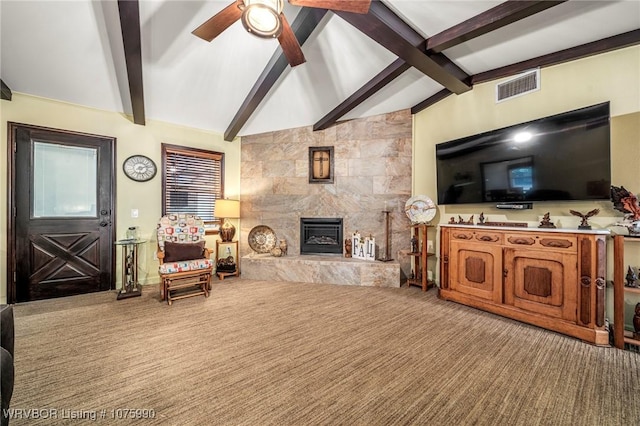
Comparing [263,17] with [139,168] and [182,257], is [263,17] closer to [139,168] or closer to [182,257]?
[182,257]

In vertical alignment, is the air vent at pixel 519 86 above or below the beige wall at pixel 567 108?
A: above

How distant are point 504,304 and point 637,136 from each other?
1.95 meters

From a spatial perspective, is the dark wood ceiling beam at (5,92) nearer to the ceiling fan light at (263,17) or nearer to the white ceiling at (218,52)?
the white ceiling at (218,52)

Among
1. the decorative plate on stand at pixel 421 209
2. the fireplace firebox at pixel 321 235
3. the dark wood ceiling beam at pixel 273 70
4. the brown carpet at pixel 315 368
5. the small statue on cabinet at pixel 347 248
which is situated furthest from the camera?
the fireplace firebox at pixel 321 235

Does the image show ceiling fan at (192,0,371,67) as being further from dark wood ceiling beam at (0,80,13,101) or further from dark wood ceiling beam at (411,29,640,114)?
dark wood ceiling beam at (0,80,13,101)

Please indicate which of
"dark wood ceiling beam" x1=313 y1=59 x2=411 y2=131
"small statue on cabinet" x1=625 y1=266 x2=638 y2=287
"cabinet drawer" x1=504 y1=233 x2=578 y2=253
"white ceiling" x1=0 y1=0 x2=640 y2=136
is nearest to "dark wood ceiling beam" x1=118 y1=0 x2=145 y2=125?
"white ceiling" x1=0 y1=0 x2=640 y2=136

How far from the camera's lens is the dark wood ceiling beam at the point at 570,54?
2.31 m

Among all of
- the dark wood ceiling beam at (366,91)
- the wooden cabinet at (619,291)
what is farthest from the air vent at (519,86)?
the wooden cabinet at (619,291)

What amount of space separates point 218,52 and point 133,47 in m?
0.82

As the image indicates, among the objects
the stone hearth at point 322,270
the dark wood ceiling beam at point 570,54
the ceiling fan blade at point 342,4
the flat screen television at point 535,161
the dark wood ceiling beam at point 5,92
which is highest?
the dark wood ceiling beam at point 570,54

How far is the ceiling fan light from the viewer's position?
5.86ft

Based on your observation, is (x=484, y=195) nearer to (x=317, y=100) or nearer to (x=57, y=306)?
(x=317, y=100)

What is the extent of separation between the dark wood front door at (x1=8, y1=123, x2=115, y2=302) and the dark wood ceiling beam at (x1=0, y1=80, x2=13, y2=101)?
0.32 meters

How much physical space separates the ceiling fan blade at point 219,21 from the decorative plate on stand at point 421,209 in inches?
126
